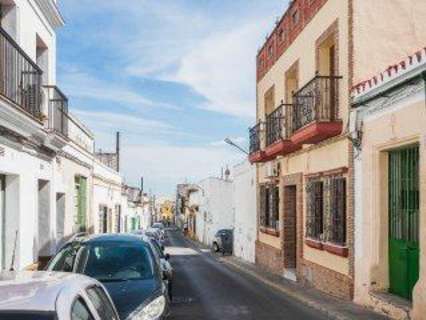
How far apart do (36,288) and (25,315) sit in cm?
50

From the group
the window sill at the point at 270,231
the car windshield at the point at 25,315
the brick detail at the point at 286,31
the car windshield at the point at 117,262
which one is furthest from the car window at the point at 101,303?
the window sill at the point at 270,231

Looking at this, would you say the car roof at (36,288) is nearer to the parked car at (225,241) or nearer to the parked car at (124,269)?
the parked car at (124,269)

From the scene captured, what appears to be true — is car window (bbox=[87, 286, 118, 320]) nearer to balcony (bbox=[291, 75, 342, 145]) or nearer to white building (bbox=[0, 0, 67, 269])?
white building (bbox=[0, 0, 67, 269])

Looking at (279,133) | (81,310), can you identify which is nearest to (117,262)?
(81,310)

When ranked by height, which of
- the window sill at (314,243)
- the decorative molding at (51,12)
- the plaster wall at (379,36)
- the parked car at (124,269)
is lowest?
the window sill at (314,243)

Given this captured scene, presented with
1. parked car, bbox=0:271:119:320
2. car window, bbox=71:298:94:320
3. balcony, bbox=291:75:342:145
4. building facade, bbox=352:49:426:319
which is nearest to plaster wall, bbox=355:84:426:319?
building facade, bbox=352:49:426:319

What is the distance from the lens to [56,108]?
1867cm

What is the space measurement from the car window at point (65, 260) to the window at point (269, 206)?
15631 mm

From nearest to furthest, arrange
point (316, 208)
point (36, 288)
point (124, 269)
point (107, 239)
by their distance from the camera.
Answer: point (36, 288) → point (124, 269) → point (107, 239) → point (316, 208)

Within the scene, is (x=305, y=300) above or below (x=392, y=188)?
below

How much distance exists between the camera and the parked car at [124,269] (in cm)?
924

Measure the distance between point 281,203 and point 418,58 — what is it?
1314 centimetres

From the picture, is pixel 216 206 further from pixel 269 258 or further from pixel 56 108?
pixel 56 108

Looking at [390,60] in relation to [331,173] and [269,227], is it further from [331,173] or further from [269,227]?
[269,227]
